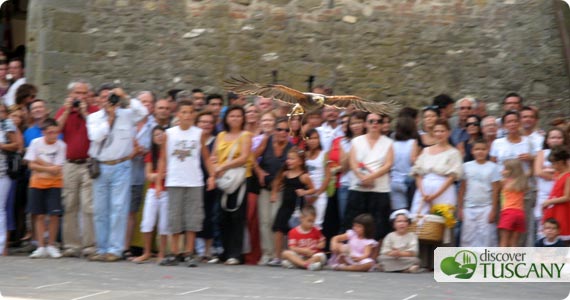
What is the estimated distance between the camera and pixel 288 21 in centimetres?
1603

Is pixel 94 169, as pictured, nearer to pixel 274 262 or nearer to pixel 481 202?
pixel 274 262

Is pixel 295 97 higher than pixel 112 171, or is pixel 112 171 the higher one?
pixel 295 97

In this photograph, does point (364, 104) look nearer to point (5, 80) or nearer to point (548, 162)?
point (548, 162)

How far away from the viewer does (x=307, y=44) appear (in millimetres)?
15992

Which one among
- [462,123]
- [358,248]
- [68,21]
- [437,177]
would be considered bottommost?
[358,248]

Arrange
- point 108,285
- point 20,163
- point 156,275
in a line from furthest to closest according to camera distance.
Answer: point 20,163 < point 156,275 < point 108,285

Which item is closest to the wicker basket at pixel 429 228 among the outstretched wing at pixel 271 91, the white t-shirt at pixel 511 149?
the white t-shirt at pixel 511 149

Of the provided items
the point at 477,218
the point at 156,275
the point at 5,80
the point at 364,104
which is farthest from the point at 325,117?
the point at 5,80

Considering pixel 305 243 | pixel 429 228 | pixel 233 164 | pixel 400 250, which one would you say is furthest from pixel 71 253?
pixel 429 228

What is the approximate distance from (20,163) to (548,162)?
5.65m

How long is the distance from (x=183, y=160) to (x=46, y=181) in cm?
161

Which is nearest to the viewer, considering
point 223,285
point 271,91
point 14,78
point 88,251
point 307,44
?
point 223,285

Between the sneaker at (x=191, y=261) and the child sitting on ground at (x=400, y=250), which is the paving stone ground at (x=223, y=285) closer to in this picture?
the sneaker at (x=191, y=261)

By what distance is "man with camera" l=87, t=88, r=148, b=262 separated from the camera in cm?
1178
